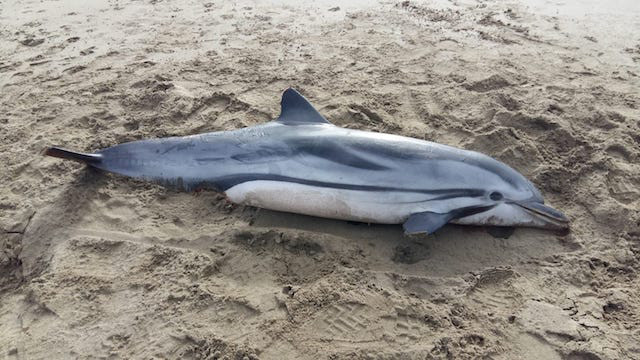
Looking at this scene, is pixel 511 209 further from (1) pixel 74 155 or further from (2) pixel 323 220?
(1) pixel 74 155

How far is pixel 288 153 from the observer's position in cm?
474

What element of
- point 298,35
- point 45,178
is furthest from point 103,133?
point 298,35

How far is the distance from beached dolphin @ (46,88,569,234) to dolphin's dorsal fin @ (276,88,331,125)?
0.09 metres

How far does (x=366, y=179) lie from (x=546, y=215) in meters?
1.57

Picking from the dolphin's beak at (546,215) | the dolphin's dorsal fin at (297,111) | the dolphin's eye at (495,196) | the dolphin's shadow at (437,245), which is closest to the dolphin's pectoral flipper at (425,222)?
the dolphin's shadow at (437,245)

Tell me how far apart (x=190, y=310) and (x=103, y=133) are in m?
2.90

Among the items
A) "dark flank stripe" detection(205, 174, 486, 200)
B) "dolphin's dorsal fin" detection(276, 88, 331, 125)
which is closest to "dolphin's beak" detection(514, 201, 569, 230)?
"dark flank stripe" detection(205, 174, 486, 200)

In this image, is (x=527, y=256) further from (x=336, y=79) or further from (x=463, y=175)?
(x=336, y=79)

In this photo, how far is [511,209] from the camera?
4496 mm

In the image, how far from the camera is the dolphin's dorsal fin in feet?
16.7

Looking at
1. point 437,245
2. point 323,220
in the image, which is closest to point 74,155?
point 323,220

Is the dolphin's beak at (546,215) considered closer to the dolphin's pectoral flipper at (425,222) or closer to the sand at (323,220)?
the sand at (323,220)

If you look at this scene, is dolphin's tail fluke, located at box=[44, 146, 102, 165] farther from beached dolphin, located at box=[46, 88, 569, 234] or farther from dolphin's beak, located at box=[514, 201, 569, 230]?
dolphin's beak, located at box=[514, 201, 569, 230]

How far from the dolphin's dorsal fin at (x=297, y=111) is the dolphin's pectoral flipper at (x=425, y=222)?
4.51 feet
